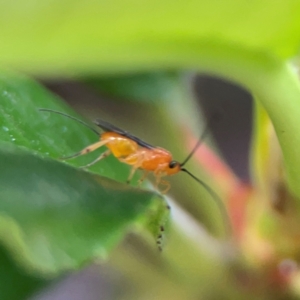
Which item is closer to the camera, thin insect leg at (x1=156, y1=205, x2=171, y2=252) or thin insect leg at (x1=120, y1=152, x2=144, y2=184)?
thin insect leg at (x1=156, y1=205, x2=171, y2=252)

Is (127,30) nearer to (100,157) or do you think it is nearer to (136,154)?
(100,157)

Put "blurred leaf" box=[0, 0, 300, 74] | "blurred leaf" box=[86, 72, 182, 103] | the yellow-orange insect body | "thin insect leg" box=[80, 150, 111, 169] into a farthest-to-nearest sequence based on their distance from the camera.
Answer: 1. "blurred leaf" box=[86, 72, 182, 103]
2. the yellow-orange insect body
3. "thin insect leg" box=[80, 150, 111, 169]
4. "blurred leaf" box=[0, 0, 300, 74]

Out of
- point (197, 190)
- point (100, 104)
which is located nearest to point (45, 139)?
point (197, 190)

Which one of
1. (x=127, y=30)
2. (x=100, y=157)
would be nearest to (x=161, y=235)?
(x=100, y=157)

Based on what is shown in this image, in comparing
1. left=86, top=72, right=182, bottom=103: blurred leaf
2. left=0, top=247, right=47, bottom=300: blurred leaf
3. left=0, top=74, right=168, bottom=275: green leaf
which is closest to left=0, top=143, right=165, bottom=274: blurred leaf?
left=0, top=74, right=168, bottom=275: green leaf

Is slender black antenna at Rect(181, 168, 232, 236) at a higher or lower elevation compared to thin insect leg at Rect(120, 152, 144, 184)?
lower

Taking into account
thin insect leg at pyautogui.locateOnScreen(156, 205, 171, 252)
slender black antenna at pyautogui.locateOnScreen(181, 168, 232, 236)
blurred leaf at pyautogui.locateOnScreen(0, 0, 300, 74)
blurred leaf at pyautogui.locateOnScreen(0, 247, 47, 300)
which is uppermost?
blurred leaf at pyautogui.locateOnScreen(0, 0, 300, 74)

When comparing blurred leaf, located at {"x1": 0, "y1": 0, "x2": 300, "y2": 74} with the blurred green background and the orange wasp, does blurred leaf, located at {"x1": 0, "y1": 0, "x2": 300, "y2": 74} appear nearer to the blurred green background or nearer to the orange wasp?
the blurred green background

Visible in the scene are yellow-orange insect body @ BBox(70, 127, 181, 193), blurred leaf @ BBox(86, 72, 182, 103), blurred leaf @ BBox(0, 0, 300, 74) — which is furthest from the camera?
blurred leaf @ BBox(86, 72, 182, 103)
